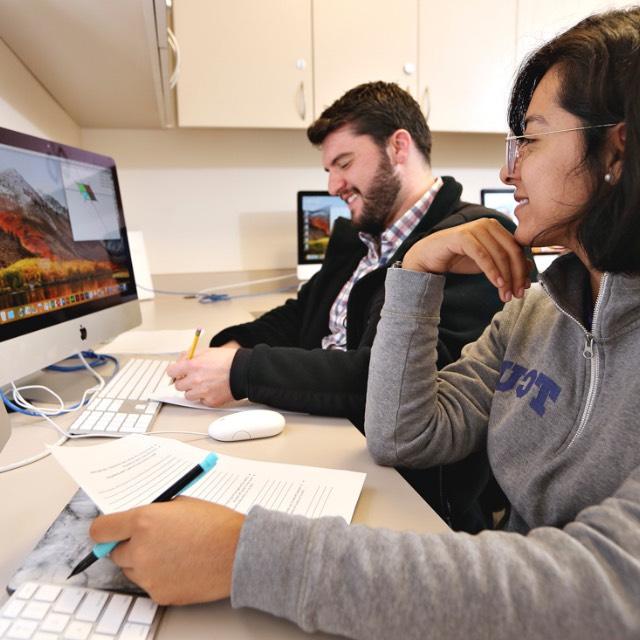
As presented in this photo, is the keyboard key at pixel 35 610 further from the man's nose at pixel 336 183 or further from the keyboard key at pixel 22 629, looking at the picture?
the man's nose at pixel 336 183

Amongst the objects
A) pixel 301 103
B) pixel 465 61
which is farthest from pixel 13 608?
pixel 465 61

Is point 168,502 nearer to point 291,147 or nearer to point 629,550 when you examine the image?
point 629,550

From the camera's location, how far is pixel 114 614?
43 cm

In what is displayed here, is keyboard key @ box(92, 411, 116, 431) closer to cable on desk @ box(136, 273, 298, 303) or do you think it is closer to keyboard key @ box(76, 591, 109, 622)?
keyboard key @ box(76, 591, 109, 622)

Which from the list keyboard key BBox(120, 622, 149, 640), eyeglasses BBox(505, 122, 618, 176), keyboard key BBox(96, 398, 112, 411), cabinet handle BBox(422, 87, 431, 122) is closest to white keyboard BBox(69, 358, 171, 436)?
keyboard key BBox(96, 398, 112, 411)

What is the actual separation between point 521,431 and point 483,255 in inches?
9.4

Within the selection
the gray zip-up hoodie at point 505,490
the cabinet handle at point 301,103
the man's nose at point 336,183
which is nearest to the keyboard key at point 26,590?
the gray zip-up hoodie at point 505,490

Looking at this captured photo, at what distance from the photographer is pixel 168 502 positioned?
1.63ft

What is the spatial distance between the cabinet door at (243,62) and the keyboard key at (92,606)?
178 cm

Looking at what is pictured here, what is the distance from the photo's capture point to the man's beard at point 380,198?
4.59ft

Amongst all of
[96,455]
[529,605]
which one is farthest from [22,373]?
[529,605]

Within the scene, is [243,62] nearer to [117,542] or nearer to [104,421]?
[104,421]

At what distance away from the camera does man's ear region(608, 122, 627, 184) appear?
0.54 meters

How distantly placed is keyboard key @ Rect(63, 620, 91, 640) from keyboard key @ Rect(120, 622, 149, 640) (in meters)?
0.03
